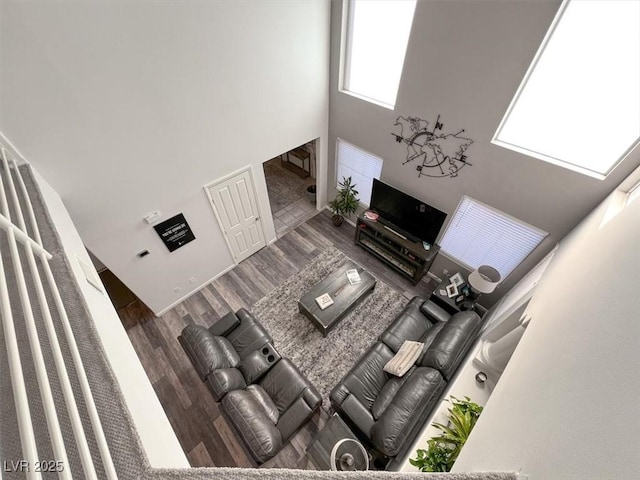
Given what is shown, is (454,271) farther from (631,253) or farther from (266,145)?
(266,145)

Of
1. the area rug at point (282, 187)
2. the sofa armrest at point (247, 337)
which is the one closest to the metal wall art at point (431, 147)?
the area rug at point (282, 187)

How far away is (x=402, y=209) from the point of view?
438cm

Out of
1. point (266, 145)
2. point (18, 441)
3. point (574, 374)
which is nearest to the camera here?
point (18, 441)

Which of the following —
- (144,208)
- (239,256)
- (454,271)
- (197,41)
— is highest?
(454,271)

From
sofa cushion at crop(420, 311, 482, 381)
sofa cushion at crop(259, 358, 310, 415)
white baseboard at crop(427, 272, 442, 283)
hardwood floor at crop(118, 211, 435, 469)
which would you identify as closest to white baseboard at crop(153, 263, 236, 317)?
hardwood floor at crop(118, 211, 435, 469)

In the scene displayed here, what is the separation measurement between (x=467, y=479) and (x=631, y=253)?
1274 millimetres

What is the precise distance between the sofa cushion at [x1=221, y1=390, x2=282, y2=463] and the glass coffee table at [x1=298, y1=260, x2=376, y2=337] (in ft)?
4.77

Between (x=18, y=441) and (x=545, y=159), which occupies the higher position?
(x=545, y=159)

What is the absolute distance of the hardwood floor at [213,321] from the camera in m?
3.13

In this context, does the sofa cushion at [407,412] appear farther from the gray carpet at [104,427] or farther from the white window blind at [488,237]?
the white window blind at [488,237]

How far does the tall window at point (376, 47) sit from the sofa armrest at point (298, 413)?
4159 mm

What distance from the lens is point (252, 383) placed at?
3.25m

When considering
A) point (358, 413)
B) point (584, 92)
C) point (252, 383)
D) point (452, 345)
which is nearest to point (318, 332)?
point (252, 383)

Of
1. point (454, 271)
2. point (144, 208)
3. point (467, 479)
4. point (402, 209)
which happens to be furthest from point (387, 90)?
point (467, 479)
